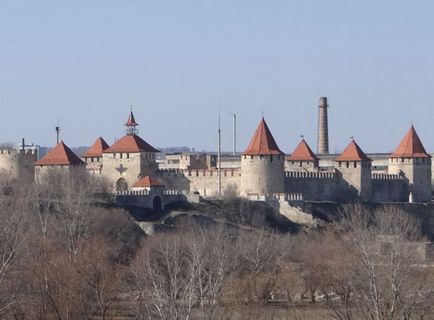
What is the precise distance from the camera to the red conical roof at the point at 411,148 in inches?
3403

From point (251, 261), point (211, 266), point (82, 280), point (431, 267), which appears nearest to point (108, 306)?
point (82, 280)

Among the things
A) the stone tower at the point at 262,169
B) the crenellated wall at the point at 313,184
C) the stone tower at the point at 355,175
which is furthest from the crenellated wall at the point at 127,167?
the stone tower at the point at 355,175

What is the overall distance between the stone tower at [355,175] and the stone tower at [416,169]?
2.96 metres

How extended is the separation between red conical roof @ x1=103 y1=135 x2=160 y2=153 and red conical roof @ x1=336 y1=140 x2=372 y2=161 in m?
9.86

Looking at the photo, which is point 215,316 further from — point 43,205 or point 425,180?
point 425,180

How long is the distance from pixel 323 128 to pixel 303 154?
63.8 feet

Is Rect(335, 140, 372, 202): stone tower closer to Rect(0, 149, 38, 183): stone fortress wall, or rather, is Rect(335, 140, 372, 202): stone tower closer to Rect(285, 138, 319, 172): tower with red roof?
Rect(285, 138, 319, 172): tower with red roof

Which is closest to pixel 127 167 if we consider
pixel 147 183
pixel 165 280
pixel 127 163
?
pixel 127 163

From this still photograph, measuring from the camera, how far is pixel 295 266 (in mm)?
62094

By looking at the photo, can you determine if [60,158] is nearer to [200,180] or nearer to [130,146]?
[130,146]

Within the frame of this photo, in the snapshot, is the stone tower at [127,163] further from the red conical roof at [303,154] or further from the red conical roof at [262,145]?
the red conical roof at [303,154]

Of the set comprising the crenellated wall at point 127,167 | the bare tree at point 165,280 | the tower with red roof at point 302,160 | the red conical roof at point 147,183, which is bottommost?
the bare tree at point 165,280

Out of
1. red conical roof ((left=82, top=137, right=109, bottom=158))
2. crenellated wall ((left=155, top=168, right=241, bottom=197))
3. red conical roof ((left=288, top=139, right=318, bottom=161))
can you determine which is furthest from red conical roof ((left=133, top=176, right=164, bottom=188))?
red conical roof ((left=288, top=139, right=318, bottom=161))

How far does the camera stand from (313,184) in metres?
82.4
